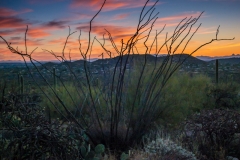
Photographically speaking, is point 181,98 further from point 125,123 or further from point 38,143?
point 38,143

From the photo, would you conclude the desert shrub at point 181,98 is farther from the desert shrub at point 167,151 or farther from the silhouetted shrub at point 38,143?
the silhouetted shrub at point 38,143

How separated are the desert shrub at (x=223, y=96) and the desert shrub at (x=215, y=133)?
751 centimetres

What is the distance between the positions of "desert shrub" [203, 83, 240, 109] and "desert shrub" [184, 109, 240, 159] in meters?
7.51

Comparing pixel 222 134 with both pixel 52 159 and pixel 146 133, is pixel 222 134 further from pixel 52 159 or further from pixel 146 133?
pixel 52 159

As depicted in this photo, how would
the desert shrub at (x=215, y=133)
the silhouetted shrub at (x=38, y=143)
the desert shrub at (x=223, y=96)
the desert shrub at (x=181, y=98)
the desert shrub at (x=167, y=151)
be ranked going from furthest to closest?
the desert shrub at (x=223, y=96) < the desert shrub at (x=181, y=98) < the desert shrub at (x=215, y=133) < the desert shrub at (x=167, y=151) < the silhouetted shrub at (x=38, y=143)

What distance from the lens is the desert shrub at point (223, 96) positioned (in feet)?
56.8

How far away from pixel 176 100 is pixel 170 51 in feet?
15.2

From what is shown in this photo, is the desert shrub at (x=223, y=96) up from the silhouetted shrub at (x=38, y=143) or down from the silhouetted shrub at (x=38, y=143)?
down

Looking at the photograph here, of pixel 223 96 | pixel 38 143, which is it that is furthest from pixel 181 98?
pixel 38 143

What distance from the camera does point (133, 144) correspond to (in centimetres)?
926

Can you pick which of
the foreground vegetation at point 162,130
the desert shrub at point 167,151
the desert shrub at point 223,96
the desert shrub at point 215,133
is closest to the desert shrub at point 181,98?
the foreground vegetation at point 162,130

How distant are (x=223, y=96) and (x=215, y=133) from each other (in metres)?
8.83

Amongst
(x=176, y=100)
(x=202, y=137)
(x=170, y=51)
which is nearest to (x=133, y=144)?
(x=202, y=137)

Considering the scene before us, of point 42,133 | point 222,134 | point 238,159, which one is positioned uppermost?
point 42,133
